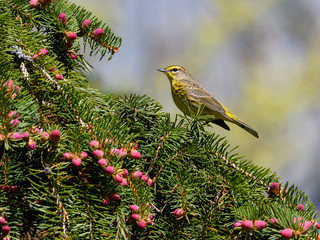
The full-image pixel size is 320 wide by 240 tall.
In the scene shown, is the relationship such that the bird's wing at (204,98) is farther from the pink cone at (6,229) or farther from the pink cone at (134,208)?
the pink cone at (6,229)

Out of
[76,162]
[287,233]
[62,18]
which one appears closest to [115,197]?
[76,162]

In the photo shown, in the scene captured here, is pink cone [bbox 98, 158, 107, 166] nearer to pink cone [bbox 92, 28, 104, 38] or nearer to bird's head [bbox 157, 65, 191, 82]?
pink cone [bbox 92, 28, 104, 38]


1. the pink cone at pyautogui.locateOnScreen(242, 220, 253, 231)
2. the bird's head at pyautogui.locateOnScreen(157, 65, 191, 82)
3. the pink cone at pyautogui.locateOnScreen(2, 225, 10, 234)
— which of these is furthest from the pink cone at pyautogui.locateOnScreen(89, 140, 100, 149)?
the bird's head at pyautogui.locateOnScreen(157, 65, 191, 82)

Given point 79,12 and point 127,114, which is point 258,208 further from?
point 79,12

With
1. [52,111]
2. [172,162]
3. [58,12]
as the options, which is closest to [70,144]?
[52,111]

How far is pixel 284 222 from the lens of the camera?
153cm

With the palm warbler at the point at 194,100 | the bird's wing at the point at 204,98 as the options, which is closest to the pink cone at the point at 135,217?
the palm warbler at the point at 194,100

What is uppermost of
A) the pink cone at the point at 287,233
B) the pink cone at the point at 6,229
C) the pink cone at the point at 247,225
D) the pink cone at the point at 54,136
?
the pink cone at the point at 287,233

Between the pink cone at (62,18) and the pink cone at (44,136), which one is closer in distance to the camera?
the pink cone at (44,136)

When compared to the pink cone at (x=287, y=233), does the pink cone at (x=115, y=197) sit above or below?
below

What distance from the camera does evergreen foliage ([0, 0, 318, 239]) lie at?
1.53m

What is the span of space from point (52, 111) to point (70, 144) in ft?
0.86

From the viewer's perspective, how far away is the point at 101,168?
64.0 inches

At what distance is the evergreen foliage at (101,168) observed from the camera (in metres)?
1.53
